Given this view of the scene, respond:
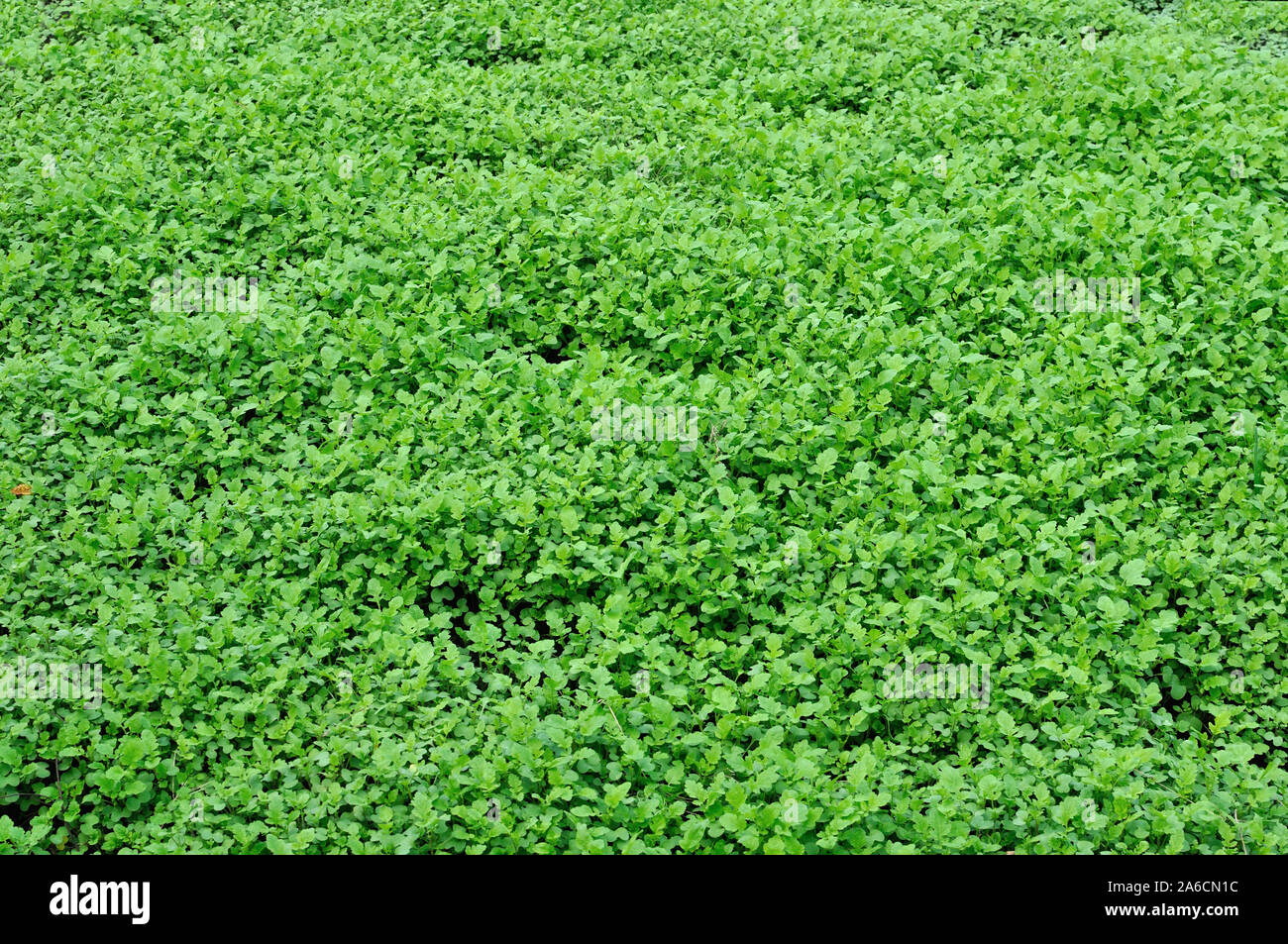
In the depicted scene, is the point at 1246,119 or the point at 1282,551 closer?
the point at 1282,551

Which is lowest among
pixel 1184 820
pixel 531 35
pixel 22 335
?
pixel 1184 820

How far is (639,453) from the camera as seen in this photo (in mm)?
5727

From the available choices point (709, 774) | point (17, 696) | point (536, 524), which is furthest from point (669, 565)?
point (17, 696)

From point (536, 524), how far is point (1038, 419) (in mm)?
2538

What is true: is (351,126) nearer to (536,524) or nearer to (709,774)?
(536,524)

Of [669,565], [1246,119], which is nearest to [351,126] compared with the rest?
[669,565]

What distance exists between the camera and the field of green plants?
175 inches

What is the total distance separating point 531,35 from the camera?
893 cm

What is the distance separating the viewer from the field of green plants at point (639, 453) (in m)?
4.45

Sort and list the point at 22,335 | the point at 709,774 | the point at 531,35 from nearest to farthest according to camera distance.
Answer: the point at 709,774 → the point at 22,335 → the point at 531,35

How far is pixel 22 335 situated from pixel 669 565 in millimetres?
3739

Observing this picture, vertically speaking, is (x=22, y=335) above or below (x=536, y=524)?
above
